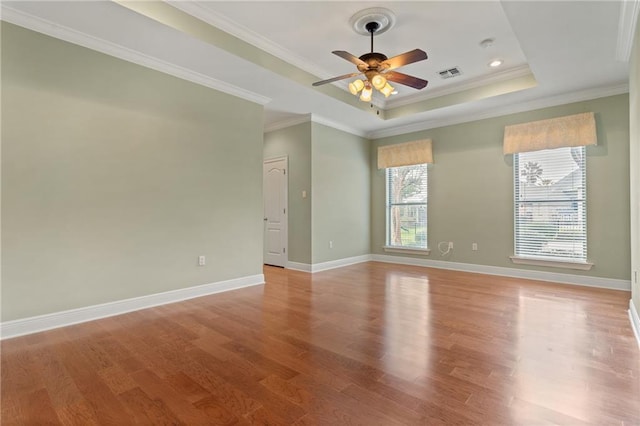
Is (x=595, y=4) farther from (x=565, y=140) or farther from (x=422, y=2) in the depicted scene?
(x=565, y=140)

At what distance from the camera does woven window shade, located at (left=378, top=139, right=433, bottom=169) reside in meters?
6.16

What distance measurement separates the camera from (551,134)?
4.81 m

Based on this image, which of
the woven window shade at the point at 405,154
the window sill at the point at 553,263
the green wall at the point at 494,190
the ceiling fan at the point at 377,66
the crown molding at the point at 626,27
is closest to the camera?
the crown molding at the point at 626,27

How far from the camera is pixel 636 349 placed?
2451 mm

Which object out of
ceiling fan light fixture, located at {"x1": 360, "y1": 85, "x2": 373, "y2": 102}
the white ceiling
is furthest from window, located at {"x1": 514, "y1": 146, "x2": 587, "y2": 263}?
ceiling fan light fixture, located at {"x1": 360, "y1": 85, "x2": 373, "y2": 102}

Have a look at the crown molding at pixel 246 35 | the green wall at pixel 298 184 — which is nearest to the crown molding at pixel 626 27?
the crown molding at pixel 246 35

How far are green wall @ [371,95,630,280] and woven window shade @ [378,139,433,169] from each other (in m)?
0.17

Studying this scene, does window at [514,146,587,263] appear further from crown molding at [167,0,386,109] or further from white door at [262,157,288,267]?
white door at [262,157,288,267]

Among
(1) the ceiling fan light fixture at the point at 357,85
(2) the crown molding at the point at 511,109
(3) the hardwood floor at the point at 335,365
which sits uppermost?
(2) the crown molding at the point at 511,109

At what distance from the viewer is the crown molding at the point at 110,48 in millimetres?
2771

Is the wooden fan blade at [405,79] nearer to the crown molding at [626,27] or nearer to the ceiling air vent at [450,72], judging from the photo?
the ceiling air vent at [450,72]

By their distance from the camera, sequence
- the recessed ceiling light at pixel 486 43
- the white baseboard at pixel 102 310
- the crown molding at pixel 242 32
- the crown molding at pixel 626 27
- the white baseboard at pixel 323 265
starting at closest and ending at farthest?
the crown molding at pixel 626 27
the white baseboard at pixel 102 310
the crown molding at pixel 242 32
the recessed ceiling light at pixel 486 43
the white baseboard at pixel 323 265

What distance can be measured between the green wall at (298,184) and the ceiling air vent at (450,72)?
2.30m

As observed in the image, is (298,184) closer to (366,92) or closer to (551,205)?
(366,92)
